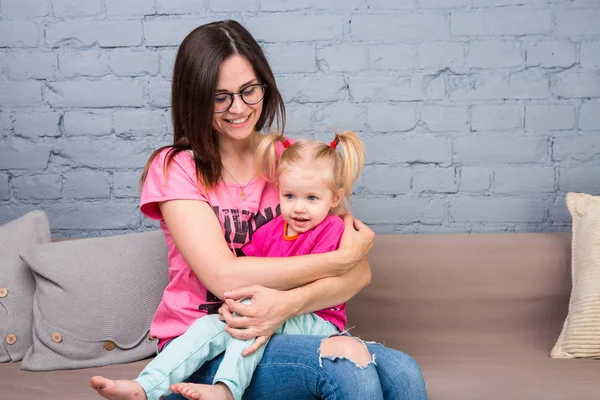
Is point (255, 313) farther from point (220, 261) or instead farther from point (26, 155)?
point (26, 155)

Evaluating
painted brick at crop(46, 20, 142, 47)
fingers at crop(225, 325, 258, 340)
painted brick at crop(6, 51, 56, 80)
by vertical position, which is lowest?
fingers at crop(225, 325, 258, 340)

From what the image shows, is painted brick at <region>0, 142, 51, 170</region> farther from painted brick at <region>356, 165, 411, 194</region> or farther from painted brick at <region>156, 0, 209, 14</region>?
painted brick at <region>356, 165, 411, 194</region>

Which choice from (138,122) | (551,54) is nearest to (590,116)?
(551,54)

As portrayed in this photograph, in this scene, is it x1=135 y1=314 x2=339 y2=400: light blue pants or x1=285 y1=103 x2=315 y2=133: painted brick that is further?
x1=285 y1=103 x2=315 y2=133: painted brick

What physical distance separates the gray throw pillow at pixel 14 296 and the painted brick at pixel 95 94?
1.66 feet

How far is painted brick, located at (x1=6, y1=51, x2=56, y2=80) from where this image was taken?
247 cm

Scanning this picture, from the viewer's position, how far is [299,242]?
1.84 metres

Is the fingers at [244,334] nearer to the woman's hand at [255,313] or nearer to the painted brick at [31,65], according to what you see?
the woman's hand at [255,313]

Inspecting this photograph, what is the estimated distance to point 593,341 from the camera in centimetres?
207

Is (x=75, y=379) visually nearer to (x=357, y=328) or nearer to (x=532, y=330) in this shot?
(x=357, y=328)

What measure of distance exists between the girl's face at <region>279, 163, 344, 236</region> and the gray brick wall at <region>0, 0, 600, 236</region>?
658mm

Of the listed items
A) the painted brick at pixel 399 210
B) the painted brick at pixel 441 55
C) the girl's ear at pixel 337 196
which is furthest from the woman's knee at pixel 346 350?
the painted brick at pixel 441 55

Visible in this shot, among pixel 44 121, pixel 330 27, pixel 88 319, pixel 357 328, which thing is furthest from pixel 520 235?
pixel 44 121

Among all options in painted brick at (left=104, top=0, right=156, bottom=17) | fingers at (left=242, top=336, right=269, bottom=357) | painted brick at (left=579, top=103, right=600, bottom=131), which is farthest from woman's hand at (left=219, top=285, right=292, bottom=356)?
painted brick at (left=579, top=103, right=600, bottom=131)
